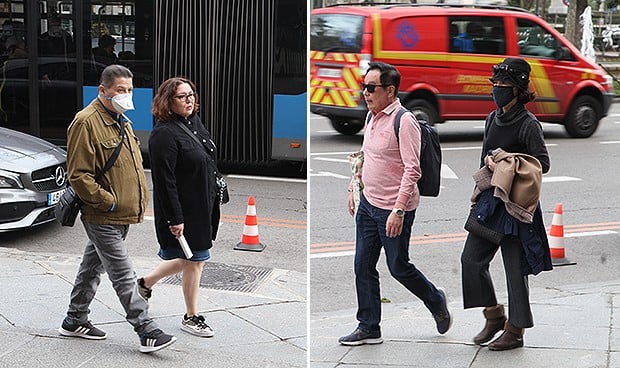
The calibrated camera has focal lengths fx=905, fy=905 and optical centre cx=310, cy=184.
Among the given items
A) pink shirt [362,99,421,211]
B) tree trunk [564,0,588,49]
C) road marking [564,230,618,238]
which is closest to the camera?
pink shirt [362,99,421,211]

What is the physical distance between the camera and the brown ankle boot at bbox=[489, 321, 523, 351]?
472cm

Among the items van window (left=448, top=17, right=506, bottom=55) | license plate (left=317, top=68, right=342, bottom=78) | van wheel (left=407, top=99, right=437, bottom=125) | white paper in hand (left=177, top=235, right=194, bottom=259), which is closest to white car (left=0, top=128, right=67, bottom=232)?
license plate (left=317, top=68, right=342, bottom=78)

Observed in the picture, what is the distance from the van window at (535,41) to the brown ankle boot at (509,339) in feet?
26.6

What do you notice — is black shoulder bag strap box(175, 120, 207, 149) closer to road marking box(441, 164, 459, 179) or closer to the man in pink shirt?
the man in pink shirt

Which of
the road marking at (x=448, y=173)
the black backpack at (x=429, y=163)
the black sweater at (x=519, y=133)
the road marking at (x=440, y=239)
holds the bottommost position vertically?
the road marking at (x=440, y=239)

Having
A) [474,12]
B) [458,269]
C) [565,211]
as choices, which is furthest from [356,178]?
[474,12]

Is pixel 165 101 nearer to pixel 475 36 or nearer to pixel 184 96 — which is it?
pixel 184 96

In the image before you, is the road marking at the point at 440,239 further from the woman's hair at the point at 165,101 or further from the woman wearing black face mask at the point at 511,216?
the woman wearing black face mask at the point at 511,216

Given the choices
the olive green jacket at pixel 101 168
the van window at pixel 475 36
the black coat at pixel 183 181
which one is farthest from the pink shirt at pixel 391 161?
the van window at pixel 475 36

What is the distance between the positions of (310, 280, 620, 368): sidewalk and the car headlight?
3.76 metres

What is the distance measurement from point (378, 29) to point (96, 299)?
6842mm

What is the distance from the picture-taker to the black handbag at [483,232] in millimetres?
4664

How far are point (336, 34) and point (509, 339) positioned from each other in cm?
671

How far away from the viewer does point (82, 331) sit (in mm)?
5324
